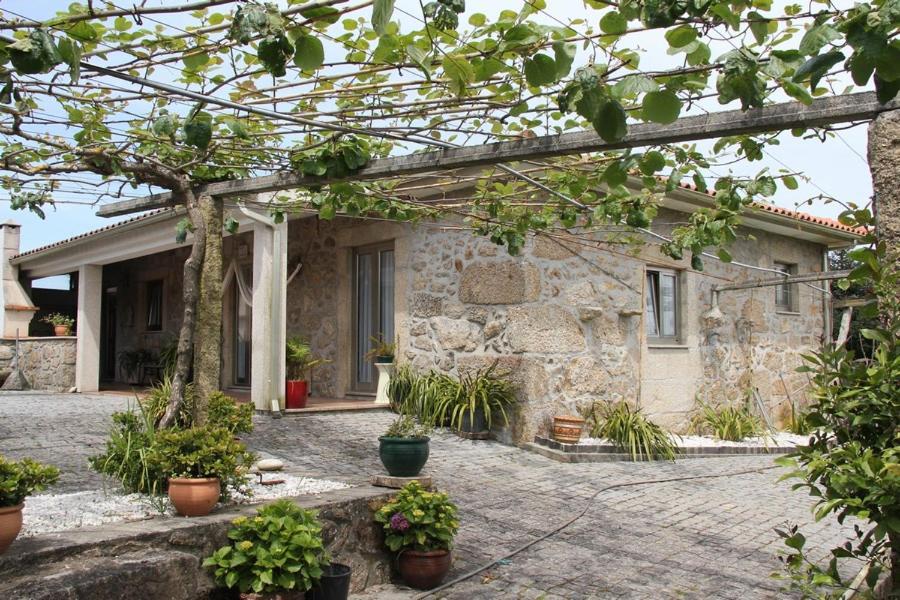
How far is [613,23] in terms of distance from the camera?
106 inches

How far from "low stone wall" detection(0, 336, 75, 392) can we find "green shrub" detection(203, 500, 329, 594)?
9238mm

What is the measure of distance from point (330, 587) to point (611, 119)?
2.41 m

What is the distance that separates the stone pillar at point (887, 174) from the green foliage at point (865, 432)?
0.04 m

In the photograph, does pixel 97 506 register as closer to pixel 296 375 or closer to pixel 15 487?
pixel 15 487

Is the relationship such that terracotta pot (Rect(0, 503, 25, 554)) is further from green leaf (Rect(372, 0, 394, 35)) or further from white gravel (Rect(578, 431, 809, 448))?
white gravel (Rect(578, 431, 809, 448))

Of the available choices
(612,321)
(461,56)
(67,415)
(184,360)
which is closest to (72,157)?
(184,360)

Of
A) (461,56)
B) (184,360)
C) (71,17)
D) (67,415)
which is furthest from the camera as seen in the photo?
(67,415)

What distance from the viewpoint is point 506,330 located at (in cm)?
794

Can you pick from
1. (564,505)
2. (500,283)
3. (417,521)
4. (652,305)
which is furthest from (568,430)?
(417,521)

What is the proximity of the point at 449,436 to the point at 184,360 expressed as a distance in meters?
3.70

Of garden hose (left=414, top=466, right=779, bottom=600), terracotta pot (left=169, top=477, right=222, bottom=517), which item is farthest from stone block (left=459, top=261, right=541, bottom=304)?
terracotta pot (left=169, top=477, right=222, bottom=517)

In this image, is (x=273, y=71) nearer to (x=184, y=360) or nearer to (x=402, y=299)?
(x=184, y=360)

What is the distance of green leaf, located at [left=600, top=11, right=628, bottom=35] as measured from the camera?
2.65 m

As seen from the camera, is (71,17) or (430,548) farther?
(430,548)
